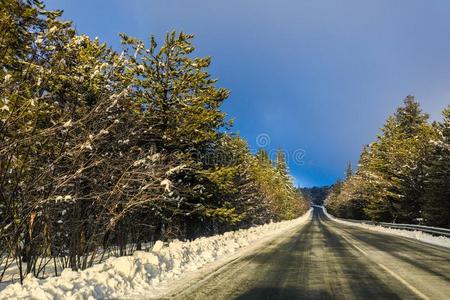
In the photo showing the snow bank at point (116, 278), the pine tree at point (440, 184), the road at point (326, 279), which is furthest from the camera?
the pine tree at point (440, 184)

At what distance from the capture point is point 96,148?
8.98 meters

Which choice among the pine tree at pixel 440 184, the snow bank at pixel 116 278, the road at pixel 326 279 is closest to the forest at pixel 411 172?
the pine tree at pixel 440 184

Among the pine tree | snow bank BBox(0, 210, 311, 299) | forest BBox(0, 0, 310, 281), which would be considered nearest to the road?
snow bank BBox(0, 210, 311, 299)

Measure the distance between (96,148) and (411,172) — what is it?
125ft

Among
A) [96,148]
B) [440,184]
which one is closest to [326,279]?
[96,148]

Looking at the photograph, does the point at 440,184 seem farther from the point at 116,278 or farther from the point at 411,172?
the point at 116,278

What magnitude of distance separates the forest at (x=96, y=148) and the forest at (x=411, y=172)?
1976mm

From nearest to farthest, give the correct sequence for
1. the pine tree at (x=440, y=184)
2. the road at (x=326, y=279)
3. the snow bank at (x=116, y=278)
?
the snow bank at (x=116, y=278) → the road at (x=326, y=279) → the pine tree at (x=440, y=184)

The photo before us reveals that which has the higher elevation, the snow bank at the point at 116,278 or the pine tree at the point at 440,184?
the pine tree at the point at 440,184

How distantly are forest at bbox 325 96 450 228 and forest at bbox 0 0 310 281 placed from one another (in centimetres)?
198

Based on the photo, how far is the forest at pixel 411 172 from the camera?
100 feet

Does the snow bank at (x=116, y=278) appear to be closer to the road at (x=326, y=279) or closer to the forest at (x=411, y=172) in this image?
the road at (x=326, y=279)

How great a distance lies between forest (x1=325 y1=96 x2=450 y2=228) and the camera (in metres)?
30.5

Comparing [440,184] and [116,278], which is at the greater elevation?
[440,184]
